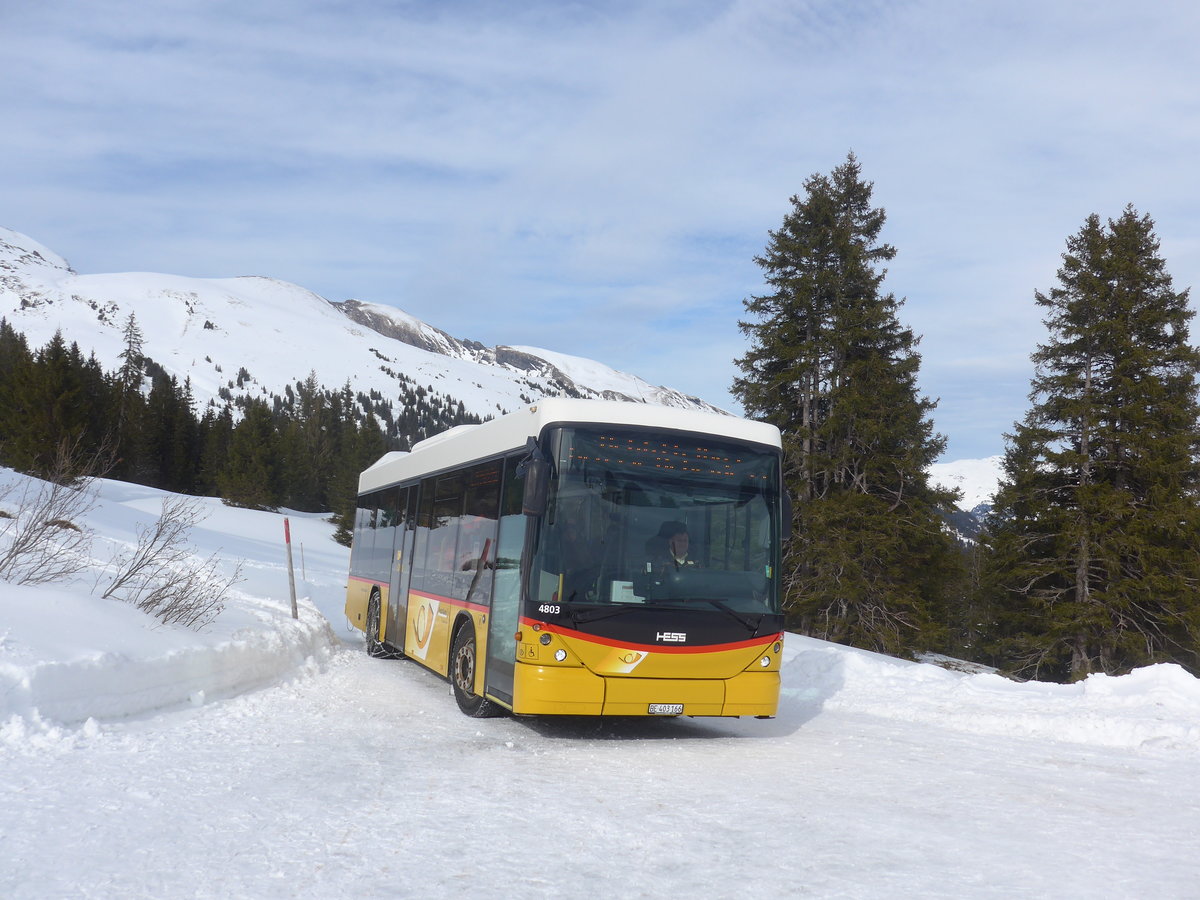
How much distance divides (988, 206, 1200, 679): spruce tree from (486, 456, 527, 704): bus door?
2254 cm

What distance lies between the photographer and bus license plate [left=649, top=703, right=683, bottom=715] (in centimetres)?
899

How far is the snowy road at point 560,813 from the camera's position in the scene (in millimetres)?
4855

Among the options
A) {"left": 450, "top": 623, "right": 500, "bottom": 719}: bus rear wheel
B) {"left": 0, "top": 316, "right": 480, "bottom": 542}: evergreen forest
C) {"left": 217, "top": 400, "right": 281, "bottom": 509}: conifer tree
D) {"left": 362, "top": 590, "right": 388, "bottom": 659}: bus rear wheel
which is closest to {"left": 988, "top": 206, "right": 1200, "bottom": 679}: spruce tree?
{"left": 362, "top": 590, "right": 388, "bottom": 659}: bus rear wheel

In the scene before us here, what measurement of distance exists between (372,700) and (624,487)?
4.23m

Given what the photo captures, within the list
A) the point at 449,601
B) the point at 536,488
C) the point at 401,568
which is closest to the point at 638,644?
the point at 536,488

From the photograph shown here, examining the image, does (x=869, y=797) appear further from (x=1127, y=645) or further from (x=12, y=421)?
(x=12, y=421)

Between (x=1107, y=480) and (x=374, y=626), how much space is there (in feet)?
73.4

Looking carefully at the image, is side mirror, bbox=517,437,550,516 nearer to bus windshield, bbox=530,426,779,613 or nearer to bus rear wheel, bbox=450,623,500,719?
bus windshield, bbox=530,426,779,613

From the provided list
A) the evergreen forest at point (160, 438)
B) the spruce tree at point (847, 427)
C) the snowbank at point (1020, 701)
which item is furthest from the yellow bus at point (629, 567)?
the evergreen forest at point (160, 438)

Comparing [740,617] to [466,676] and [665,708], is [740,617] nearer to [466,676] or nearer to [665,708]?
[665,708]

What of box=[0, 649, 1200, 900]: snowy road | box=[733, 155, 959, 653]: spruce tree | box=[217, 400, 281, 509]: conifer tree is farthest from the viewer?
box=[217, 400, 281, 509]: conifer tree

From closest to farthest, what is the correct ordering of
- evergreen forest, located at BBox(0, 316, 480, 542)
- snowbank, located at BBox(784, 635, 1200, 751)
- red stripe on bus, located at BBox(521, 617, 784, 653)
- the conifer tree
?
red stripe on bus, located at BBox(521, 617, 784, 653)
snowbank, located at BBox(784, 635, 1200, 751)
evergreen forest, located at BBox(0, 316, 480, 542)
the conifer tree

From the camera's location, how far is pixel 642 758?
8500mm

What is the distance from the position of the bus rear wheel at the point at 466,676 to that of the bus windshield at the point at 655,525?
1.98m
